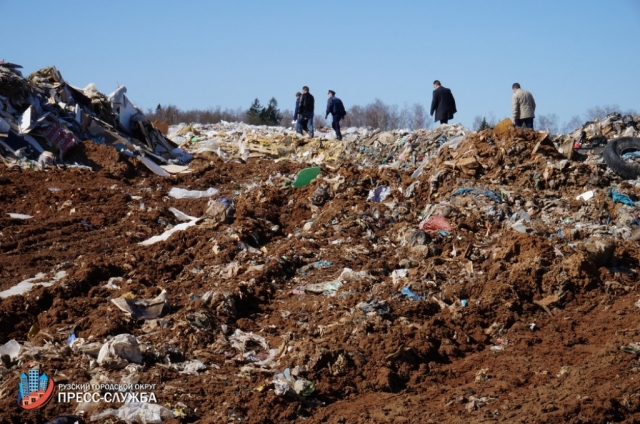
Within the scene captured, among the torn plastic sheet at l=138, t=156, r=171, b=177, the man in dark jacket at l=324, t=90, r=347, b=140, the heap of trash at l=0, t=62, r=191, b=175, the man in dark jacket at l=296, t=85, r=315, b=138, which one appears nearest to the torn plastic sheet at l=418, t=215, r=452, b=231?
the torn plastic sheet at l=138, t=156, r=171, b=177

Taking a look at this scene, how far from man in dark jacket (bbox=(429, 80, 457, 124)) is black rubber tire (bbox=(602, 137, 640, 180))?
14.3 feet

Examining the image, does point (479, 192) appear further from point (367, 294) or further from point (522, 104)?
point (522, 104)

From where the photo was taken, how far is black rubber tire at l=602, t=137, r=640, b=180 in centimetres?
962

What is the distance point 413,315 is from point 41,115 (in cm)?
1055

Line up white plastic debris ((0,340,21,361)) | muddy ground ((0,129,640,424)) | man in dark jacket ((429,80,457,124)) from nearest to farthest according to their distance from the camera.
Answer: muddy ground ((0,129,640,424)), white plastic debris ((0,340,21,361)), man in dark jacket ((429,80,457,124))

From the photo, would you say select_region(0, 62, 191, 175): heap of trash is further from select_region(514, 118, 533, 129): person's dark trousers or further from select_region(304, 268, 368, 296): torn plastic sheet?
select_region(304, 268, 368, 296): torn plastic sheet

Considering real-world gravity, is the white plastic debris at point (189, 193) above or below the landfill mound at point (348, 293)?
above

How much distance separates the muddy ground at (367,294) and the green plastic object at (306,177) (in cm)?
21

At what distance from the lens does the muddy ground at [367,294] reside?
4.86 m

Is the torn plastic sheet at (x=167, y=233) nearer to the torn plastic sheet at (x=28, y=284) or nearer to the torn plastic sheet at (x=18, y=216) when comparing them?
the torn plastic sheet at (x=28, y=284)

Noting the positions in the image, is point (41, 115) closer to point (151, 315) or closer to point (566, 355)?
point (151, 315)

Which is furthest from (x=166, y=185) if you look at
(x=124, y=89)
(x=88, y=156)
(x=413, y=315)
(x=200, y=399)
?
(x=200, y=399)

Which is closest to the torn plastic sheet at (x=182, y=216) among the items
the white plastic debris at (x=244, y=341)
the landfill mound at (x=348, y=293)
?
the landfill mound at (x=348, y=293)

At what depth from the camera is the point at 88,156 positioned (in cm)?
1387
